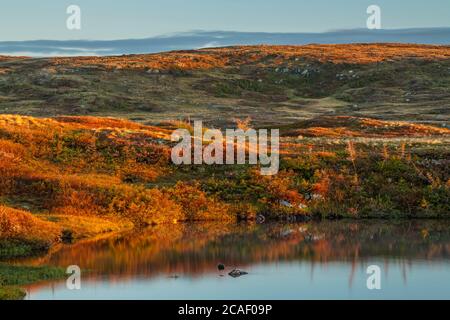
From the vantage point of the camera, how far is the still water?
105 ft

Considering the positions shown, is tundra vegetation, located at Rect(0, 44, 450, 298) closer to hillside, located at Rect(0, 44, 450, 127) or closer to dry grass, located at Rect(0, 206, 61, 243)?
dry grass, located at Rect(0, 206, 61, 243)

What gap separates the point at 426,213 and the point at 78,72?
12942 centimetres

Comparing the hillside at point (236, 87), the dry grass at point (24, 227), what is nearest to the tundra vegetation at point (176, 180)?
the dry grass at point (24, 227)

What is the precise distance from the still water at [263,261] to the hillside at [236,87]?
2222 inches

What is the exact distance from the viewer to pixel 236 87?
168750 millimetres

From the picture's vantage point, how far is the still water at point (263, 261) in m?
31.9

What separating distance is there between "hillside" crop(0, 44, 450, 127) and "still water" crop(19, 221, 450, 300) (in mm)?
56429

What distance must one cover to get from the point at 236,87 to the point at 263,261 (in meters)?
131

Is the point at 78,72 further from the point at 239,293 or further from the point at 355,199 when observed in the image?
the point at 239,293

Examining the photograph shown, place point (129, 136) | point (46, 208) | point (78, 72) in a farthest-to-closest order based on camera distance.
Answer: point (78, 72), point (129, 136), point (46, 208)

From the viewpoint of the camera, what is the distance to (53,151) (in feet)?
187

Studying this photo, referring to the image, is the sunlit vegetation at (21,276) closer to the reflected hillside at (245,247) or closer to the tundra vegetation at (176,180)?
the tundra vegetation at (176,180)

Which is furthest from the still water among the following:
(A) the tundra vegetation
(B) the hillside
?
(B) the hillside
